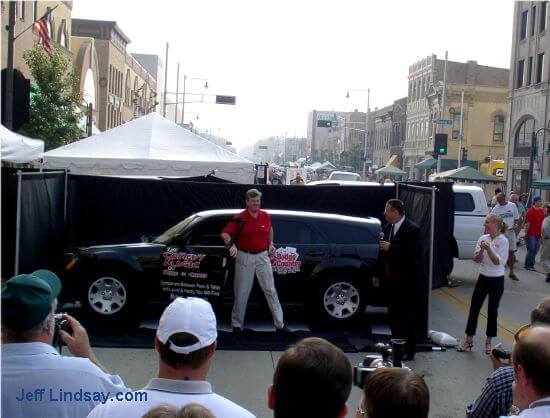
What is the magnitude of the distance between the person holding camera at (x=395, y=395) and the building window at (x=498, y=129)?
205 feet

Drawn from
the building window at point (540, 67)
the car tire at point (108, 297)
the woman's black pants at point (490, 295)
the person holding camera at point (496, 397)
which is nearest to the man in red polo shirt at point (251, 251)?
the car tire at point (108, 297)

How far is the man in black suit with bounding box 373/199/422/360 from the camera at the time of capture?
8.53 metres

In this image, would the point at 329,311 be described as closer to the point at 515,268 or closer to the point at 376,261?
the point at 376,261

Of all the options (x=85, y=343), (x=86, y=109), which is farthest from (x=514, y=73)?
(x=85, y=343)

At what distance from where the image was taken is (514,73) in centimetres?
4869

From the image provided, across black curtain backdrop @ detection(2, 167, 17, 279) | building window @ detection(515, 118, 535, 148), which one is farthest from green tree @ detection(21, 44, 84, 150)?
building window @ detection(515, 118, 535, 148)

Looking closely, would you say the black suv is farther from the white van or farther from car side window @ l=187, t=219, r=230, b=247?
the white van

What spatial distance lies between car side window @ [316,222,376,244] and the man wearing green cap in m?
7.37

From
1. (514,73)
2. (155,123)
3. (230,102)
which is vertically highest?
(514,73)

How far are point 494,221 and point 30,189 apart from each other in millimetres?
6607

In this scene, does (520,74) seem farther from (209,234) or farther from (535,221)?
(209,234)

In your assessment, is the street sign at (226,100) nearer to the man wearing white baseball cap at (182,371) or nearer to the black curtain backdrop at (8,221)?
the black curtain backdrop at (8,221)

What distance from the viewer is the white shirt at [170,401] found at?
269 centimetres

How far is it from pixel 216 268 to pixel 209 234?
542mm
